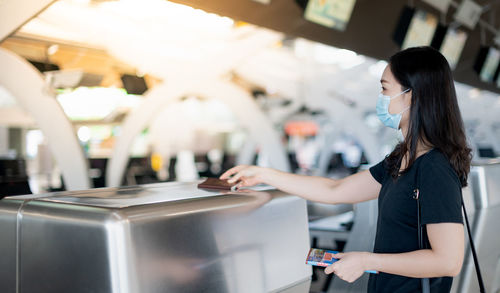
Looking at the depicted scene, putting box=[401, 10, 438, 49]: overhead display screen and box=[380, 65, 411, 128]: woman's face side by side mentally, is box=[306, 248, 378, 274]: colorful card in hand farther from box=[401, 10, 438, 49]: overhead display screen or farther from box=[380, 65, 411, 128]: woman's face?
box=[401, 10, 438, 49]: overhead display screen

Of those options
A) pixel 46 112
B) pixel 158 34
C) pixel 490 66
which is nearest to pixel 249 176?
pixel 46 112

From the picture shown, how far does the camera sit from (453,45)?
6.31 meters

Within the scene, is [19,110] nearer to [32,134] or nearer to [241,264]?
[32,134]

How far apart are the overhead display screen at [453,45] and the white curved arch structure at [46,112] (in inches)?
173

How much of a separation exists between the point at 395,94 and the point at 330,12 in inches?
124

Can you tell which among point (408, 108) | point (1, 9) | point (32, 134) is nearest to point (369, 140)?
point (1, 9)

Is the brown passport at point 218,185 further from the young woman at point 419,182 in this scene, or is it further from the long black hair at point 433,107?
the long black hair at point 433,107

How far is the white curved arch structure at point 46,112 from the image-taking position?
12.0 ft

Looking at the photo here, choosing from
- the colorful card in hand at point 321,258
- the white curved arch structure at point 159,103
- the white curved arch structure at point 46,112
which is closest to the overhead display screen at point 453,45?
the white curved arch structure at point 159,103

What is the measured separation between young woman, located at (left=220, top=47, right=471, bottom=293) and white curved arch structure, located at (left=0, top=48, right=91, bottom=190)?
299cm

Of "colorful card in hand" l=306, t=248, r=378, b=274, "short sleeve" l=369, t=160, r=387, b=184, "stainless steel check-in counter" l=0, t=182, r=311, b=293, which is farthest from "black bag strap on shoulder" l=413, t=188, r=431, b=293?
"stainless steel check-in counter" l=0, t=182, r=311, b=293

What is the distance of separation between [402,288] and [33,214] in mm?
1079

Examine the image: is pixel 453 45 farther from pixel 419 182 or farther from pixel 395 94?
pixel 419 182

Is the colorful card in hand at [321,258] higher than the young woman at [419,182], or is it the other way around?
the young woman at [419,182]
